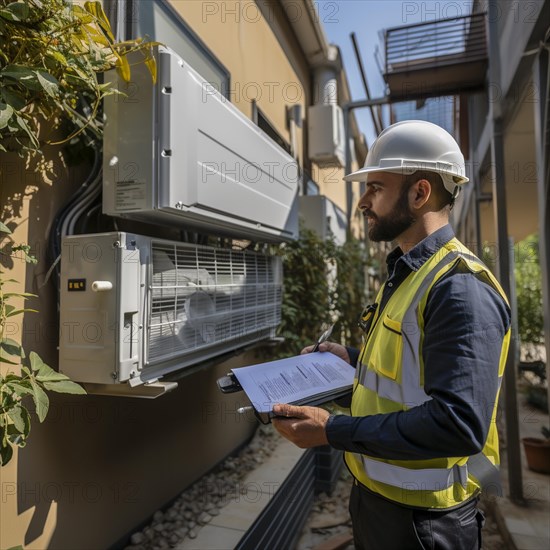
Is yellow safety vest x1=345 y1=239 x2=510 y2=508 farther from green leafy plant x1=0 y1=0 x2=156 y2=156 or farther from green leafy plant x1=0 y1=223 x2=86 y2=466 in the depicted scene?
green leafy plant x1=0 y1=0 x2=156 y2=156

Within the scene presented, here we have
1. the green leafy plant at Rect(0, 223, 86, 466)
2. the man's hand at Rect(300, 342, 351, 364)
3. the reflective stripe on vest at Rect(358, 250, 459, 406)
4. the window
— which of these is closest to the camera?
the reflective stripe on vest at Rect(358, 250, 459, 406)

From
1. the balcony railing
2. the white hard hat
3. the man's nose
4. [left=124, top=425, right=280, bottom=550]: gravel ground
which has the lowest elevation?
[left=124, top=425, right=280, bottom=550]: gravel ground

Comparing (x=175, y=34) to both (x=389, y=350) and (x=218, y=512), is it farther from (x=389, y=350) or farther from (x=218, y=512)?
(x=218, y=512)

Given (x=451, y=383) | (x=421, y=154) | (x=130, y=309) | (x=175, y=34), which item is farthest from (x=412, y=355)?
(x=175, y=34)

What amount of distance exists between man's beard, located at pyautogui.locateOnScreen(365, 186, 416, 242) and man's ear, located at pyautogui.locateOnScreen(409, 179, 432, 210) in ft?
0.06

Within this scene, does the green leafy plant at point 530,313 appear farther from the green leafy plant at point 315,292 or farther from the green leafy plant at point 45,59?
the green leafy plant at point 45,59

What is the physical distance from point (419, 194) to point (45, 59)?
3.94 ft

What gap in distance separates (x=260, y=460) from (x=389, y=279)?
95.3 inches

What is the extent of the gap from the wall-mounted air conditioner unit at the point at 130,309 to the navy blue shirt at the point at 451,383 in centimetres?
83

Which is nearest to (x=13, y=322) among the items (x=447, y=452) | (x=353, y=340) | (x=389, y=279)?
A: (x=389, y=279)

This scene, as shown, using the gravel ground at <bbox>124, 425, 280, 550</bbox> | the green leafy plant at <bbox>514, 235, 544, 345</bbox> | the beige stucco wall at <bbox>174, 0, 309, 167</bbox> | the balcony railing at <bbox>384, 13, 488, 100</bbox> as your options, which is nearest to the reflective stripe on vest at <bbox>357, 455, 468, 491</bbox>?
the gravel ground at <bbox>124, 425, 280, 550</bbox>

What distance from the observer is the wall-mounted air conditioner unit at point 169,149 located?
1.56m

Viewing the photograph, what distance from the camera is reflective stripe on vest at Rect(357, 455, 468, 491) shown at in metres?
1.11

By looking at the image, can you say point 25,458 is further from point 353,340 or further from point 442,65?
point 442,65
